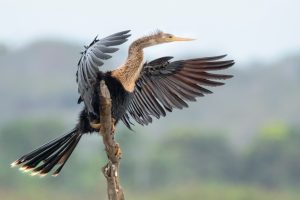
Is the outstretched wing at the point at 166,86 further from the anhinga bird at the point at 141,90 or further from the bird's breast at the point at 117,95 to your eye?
the bird's breast at the point at 117,95

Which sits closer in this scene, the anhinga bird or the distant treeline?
the anhinga bird

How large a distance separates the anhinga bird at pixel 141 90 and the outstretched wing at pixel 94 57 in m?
0.43

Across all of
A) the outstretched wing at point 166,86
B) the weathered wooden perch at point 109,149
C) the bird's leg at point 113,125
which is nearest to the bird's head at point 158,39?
the outstretched wing at point 166,86

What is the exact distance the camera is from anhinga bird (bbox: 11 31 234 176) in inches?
304

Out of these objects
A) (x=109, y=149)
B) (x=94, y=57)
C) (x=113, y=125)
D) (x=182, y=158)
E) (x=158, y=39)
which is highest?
(x=182, y=158)

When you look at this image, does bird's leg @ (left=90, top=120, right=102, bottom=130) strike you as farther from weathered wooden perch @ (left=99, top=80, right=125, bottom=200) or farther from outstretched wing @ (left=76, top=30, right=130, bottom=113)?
outstretched wing @ (left=76, top=30, right=130, bottom=113)

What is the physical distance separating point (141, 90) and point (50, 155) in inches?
29.8

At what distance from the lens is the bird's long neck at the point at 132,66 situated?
25.5 feet

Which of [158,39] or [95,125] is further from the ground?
[158,39]

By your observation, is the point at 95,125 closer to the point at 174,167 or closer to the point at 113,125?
the point at 113,125

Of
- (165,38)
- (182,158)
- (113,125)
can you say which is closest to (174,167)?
(182,158)

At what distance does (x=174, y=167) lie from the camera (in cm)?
3941

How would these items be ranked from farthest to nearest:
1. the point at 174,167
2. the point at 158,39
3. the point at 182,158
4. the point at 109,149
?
the point at 182,158 → the point at 174,167 → the point at 158,39 → the point at 109,149

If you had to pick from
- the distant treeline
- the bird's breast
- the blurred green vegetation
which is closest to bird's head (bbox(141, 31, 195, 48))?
the bird's breast
